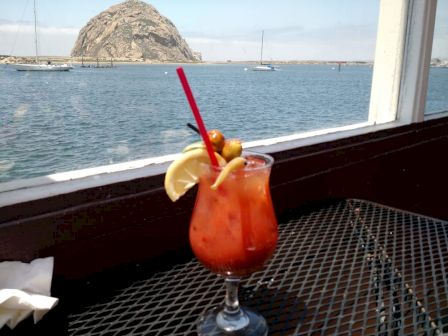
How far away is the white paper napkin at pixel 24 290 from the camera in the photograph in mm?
816

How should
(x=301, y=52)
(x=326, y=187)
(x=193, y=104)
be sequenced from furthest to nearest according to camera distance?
(x=301, y=52)
(x=326, y=187)
(x=193, y=104)

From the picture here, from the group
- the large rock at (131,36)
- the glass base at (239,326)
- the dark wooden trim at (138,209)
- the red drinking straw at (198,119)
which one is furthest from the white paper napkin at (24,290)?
the large rock at (131,36)

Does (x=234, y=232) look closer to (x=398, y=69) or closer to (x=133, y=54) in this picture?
(x=133, y=54)

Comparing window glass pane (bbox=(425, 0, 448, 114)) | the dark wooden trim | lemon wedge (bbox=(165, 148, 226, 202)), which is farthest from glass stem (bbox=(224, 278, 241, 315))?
window glass pane (bbox=(425, 0, 448, 114))

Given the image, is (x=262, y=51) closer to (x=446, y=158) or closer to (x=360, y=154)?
(x=360, y=154)

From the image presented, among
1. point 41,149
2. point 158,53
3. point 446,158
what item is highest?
point 158,53

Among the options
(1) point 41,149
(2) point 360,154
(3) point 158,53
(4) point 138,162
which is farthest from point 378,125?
(1) point 41,149

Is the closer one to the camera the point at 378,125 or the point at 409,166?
the point at 378,125

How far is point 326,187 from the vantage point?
198 centimetres

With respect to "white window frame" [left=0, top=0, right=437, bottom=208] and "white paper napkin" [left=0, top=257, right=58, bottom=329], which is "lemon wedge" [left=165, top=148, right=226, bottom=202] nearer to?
"white paper napkin" [left=0, top=257, right=58, bottom=329]

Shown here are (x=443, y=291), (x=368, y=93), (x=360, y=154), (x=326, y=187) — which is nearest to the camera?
(x=443, y=291)

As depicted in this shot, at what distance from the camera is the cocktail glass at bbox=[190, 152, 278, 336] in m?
0.82

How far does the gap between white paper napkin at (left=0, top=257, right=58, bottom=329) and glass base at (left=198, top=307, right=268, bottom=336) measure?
0.99 feet

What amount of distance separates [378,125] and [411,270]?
4.43ft
